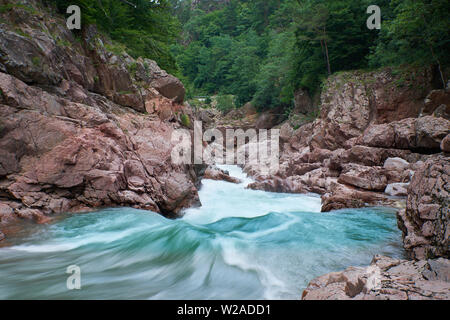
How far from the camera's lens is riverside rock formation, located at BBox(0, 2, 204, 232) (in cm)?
520

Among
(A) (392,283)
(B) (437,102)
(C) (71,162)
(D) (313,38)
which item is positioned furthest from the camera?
(D) (313,38)

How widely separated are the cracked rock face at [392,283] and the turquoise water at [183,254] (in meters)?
0.61

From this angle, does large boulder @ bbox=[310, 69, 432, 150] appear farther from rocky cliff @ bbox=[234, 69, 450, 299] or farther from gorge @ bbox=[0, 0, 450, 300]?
gorge @ bbox=[0, 0, 450, 300]

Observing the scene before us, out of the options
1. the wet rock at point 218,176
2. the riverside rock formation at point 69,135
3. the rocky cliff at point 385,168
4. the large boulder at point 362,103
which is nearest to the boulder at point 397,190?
the rocky cliff at point 385,168

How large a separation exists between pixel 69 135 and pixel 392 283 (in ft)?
22.4

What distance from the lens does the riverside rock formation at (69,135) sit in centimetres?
520

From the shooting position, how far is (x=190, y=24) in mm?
60625

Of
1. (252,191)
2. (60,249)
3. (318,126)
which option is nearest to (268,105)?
(318,126)

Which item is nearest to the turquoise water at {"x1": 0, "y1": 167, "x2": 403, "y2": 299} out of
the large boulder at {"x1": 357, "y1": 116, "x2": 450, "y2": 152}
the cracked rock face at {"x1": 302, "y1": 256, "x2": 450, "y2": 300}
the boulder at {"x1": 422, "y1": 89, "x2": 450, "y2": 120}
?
the cracked rock face at {"x1": 302, "y1": 256, "x2": 450, "y2": 300}

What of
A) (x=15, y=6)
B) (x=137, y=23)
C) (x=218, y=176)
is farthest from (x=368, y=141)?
(x=15, y=6)

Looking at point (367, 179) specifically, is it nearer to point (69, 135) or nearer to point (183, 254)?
point (183, 254)

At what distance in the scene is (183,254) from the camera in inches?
159

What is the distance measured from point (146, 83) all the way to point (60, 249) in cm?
798
